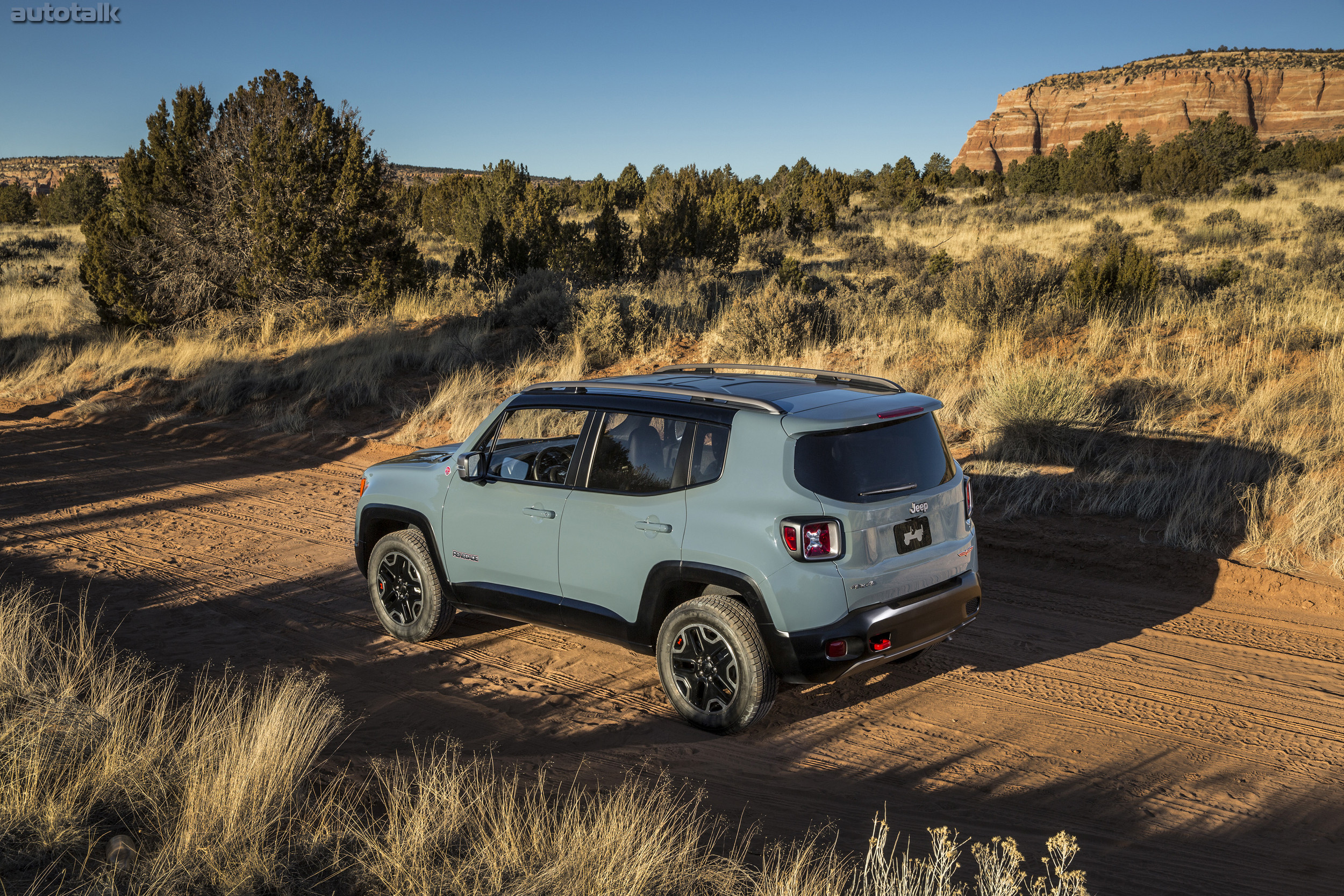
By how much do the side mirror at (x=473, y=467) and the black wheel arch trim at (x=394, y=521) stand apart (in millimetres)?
542

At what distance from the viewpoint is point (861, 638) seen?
14.1 feet

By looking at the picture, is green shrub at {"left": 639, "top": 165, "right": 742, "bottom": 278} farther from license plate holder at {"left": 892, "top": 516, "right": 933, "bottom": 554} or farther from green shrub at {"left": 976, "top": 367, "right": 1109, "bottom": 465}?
license plate holder at {"left": 892, "top": 516, "right": 933, "bottom": 554}

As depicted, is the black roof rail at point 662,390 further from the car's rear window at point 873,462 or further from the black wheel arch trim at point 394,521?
the black wheel arch trim at point 394,521

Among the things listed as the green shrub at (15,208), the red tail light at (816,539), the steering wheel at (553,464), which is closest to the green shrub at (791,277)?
the steering wheel at (553,464)

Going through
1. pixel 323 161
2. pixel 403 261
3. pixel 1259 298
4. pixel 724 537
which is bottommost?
pixel 724 537

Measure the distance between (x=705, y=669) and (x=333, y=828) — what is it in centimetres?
202

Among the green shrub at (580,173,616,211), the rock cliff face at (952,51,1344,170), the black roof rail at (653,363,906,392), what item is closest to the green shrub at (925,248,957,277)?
the black roof rail at (653,363,906,392)

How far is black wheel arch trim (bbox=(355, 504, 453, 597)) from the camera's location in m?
5.90

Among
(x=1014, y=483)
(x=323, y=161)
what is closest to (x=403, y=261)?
(x=323, y=161)

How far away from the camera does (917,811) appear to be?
12.9 feet

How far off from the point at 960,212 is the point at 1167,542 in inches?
1233

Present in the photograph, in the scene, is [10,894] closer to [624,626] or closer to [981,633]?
[624,626]

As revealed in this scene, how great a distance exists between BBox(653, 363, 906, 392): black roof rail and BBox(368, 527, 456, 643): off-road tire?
6.85ft

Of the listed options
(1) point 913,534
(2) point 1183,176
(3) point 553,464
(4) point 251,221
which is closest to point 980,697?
(1) point 913,534
